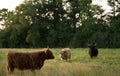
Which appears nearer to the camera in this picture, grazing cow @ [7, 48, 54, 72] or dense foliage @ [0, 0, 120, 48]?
grazing cow @ [7, 48, 54, 72]

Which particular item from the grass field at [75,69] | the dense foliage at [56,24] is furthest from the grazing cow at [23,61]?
the dense foliage at [56,24]

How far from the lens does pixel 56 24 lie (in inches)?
2992

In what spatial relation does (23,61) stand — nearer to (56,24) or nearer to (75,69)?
(75,69)

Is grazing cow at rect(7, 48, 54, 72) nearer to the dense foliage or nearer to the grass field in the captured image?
the grass field

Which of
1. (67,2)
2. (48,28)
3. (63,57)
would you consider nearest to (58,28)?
(48,28)

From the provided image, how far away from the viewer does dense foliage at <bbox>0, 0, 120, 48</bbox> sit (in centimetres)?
6900

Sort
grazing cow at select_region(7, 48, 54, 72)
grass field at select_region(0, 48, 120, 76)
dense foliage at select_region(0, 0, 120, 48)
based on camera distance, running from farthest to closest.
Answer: dense foliage at select_region(0, 0, 120, 48) < grazing cow at select_region(7, 48, 54, 72) < grass field at select_region(0, 48, 120, 76)

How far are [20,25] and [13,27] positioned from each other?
2095 mm

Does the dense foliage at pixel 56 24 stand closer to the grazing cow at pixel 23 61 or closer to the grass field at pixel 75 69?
the grass field at pixel 75 69

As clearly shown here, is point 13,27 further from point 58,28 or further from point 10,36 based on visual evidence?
point 58,28

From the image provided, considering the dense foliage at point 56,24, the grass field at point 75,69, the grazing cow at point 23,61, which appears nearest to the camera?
the grass field at point 75,69

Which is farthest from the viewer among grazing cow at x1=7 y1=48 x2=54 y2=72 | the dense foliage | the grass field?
the dense foliage

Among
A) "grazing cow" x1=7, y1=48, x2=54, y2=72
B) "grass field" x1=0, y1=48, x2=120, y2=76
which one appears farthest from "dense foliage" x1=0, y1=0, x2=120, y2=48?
"grazing cow" x1=7, y1=48, x2=54, y2=72

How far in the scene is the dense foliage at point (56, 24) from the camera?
6900 cm
